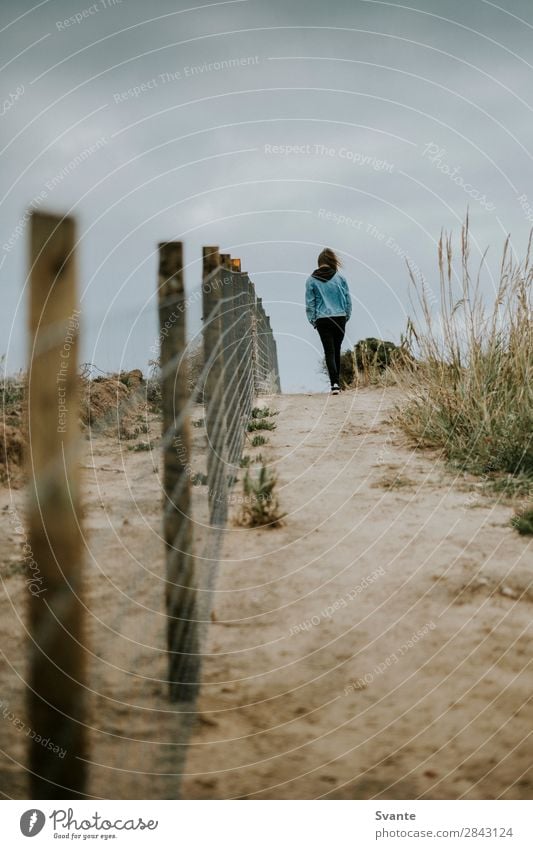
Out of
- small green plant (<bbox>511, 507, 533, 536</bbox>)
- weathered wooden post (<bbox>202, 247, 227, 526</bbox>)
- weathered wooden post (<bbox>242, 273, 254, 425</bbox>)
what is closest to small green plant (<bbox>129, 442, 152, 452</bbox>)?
weathered wooden post (<bbox>242, 273, 254, 425</bbox>)

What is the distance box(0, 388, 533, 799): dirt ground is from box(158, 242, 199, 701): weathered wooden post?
77 millimetres

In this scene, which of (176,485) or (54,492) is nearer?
(54,492)

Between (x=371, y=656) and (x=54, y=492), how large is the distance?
151cm

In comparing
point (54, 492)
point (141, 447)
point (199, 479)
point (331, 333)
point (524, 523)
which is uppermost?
point (331, 333)

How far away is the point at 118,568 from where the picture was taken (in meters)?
3.28

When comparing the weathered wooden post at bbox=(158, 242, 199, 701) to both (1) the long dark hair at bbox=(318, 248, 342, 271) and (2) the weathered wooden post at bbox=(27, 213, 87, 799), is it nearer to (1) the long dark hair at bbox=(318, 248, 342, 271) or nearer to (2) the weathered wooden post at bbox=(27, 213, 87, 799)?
(2) the weathered wooden post at bbox=(27, 213, 87, 799)

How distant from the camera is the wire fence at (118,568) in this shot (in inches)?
56.1

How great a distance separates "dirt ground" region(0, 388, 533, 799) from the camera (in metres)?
1.99

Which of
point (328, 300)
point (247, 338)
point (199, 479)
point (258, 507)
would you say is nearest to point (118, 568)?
point (258, 507)

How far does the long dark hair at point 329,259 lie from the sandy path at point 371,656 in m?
3.71

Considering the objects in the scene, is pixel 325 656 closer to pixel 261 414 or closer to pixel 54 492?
pixel 54 492

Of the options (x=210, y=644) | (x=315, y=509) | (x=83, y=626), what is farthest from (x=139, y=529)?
(x=83, y=626)

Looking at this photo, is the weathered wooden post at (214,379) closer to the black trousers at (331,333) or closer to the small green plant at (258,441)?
the small green plant at (258,441)

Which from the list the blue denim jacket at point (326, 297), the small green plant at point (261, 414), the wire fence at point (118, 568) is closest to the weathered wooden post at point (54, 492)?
the wire fence at point (118, 568)
